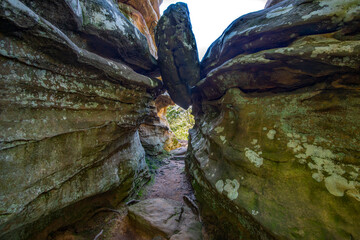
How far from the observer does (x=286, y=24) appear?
3.08m

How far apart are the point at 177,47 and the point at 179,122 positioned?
54.4 feet

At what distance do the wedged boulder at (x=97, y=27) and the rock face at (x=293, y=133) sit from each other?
3649 millimetres

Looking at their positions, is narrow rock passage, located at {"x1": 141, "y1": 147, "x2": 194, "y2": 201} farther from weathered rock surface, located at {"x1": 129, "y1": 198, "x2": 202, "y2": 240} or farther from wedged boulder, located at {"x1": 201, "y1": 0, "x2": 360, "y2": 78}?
wedged boulder, located at {"x1": 201, "y1": 0, "x2": 360, "y2": 78}

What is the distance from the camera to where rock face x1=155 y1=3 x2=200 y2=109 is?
218 inches

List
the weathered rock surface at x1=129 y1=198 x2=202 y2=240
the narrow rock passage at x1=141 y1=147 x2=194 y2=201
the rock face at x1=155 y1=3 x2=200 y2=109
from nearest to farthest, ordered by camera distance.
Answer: the weathered rock surface at x1=129 y1=198 x2=202 y2=240
the narrow rock passage at x1=141 y1=147 x2=194 y2=201
the rock face at x1=155 y1=3 x2=200 y2=109

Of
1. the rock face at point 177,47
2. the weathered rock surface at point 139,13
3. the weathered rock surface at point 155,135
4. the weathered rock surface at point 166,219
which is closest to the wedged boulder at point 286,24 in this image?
the rock face at point 177,47

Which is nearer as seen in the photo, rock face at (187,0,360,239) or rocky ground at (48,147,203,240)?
rock face at (187,0,360,239)

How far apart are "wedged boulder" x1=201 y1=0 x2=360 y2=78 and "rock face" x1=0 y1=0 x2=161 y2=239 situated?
3.48 meters

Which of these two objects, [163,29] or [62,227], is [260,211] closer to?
[62,227]

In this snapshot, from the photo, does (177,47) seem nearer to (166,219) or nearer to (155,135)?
(166,219)

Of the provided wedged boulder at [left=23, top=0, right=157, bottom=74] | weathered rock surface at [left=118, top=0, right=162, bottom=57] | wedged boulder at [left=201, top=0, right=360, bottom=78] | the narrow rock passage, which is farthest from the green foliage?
wedged boulder at [left=201, top=0, right=360, bottom=78]

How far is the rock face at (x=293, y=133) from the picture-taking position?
2.17 meters

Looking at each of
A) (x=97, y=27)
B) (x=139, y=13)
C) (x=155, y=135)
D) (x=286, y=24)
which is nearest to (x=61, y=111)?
(x=97, y=27)

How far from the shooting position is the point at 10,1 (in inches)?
84.3
